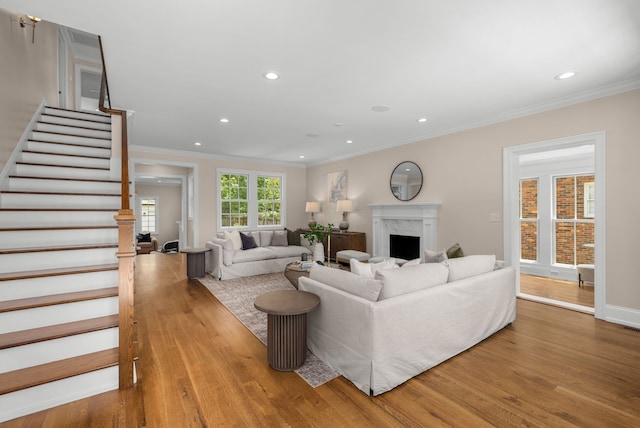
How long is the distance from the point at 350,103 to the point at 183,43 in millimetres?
2026

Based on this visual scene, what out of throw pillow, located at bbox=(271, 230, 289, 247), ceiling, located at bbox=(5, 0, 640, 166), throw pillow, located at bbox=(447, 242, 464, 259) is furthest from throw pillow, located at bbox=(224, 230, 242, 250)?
throw pillow, located at bbox=(447, 242, 464, 259)

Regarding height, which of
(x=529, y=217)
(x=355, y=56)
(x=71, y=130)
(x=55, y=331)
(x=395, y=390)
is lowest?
(x=395, y=390)

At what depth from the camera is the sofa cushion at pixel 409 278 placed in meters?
2.22

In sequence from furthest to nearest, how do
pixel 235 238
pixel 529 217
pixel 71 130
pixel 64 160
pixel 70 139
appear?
pixel 235 238 → pixel 529 217 → pixel 71 130 → pixel 70 139 → pixel 64 160

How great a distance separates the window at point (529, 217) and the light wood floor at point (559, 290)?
2.15 feet

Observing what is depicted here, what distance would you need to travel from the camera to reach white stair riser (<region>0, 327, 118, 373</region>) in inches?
76.7

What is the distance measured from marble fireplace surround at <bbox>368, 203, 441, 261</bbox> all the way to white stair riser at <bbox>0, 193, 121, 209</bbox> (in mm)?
4413

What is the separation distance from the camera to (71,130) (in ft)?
14.2

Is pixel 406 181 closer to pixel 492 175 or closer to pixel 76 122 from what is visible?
pixel 492 175

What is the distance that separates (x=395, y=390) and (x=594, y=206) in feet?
10.9

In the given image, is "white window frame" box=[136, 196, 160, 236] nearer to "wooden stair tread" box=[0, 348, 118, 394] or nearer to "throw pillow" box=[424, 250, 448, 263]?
"wooden stair tread" box=[0, 348, 118, 394]

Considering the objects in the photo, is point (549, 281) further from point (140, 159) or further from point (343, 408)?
point (140, 159)

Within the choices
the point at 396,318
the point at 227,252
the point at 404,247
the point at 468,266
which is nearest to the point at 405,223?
the point at 404,247

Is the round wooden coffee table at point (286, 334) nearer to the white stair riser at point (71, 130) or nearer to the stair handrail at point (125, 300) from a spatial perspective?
the stair handrail at point (125, 300)
